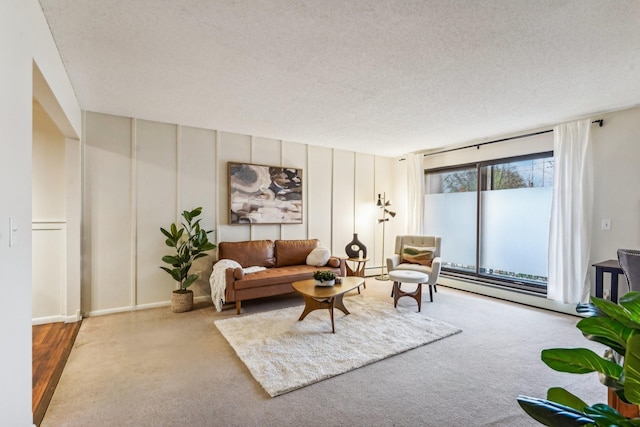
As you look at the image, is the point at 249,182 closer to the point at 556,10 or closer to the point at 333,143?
the point at 333,143

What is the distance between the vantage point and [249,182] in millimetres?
4672

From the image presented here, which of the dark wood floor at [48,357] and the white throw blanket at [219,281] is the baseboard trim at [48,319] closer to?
the dark wood floor at [48,357]

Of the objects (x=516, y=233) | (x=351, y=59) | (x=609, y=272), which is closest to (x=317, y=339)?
(x=351, y=59)

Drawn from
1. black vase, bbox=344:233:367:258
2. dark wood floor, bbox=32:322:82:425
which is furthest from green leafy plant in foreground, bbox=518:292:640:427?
black vase, bbox=344:233:367:258

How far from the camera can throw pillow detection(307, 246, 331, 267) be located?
4637 mm

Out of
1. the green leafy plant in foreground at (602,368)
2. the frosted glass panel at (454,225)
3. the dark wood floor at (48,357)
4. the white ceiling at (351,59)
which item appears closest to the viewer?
the green leafy plant in foreground at (602,368)

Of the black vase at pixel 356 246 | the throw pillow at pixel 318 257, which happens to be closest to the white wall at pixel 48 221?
the throw pillow at pixel 318 257

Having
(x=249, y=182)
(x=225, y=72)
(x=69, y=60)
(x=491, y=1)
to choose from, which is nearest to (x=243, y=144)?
(x=249, y=182)

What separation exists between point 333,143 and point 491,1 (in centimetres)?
356

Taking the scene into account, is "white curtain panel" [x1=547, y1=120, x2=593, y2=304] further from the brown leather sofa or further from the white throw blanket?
the white throw blanket

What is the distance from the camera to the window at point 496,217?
4.30 metres

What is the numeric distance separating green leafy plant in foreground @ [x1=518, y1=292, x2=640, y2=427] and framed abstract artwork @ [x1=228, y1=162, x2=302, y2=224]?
4199 millimetres

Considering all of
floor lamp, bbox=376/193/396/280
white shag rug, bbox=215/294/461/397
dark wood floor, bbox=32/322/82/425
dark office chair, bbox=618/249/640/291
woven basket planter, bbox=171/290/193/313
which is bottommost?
dark wood floor, bbox=32/322/82/425

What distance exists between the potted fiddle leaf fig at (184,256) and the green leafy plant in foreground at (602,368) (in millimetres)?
3736
